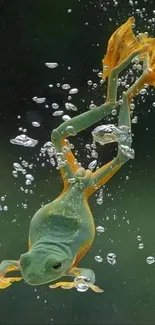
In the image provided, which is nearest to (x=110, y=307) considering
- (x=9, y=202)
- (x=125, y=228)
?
(x=125, y=228)

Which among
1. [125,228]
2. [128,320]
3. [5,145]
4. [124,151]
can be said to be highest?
[124,151]

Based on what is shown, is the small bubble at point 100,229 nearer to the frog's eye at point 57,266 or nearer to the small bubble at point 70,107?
the small bubble at point 70,107

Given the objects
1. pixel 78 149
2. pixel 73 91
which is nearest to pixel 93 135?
pixel 78 149

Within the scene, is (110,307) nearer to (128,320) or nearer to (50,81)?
(128,320)

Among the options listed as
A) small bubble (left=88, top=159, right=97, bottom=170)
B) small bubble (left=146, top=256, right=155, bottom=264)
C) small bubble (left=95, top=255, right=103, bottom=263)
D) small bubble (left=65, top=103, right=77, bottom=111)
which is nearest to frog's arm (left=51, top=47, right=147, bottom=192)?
small bubble (left=88, top=159, right=97, bottom=170)

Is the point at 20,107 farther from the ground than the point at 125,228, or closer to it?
farther from the ground

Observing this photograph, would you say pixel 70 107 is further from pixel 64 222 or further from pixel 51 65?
pixel 64 222

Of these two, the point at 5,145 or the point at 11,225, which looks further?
the point at 5,145

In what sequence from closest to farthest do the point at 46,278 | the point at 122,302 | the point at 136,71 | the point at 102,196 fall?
the point at 46,278
the point at 136,71
the point at 102,196
the point at 122,302
